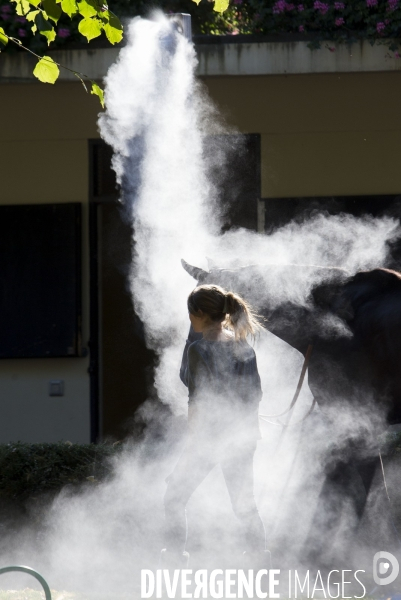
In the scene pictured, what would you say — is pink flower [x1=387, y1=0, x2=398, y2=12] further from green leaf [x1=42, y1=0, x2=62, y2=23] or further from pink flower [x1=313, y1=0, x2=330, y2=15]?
green leaf [x1=42, y1=0, x2=62, y2=23]

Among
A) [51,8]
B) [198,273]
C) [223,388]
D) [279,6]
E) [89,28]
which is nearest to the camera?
[51,8]

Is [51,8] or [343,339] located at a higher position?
[51,8]

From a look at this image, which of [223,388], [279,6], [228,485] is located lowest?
[228,485]

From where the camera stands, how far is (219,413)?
13.3ft

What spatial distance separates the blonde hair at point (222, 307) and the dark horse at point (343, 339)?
0.42 m

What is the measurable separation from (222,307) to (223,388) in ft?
1.31

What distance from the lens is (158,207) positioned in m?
6.55

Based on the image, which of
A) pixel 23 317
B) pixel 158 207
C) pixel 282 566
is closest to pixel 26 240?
pixel 23 317

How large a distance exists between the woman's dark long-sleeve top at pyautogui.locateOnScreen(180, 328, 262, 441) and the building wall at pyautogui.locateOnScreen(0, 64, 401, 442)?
375cm

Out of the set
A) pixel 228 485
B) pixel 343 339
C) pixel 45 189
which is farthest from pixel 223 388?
pixel 45 189

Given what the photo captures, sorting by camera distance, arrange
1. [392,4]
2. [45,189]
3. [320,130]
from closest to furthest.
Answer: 1. [392,4]
2. [320,130]
3. [45,189]

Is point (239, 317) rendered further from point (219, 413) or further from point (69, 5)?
point (69, 5)

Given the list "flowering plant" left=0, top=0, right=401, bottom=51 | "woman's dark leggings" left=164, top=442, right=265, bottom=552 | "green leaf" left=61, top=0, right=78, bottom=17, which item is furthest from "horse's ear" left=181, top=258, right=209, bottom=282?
"flowering plant" left=0, top=0, right=401, bottom=51

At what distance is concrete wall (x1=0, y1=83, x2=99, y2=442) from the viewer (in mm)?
7609
